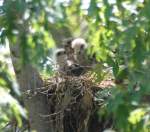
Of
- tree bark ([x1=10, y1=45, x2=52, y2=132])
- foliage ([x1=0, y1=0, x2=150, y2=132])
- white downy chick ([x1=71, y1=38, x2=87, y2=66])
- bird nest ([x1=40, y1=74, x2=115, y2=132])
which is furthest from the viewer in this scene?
bird nest ([x1=40, y1=74, x2=115, y2=132])

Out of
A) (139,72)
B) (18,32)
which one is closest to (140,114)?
(139,72)

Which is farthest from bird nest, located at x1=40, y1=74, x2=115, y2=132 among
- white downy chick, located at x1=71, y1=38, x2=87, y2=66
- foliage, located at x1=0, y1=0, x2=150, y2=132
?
foliage, located at x1=0, y1=0, x2=150, y2=132

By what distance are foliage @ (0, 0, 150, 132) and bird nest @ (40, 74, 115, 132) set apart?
8.35 ft

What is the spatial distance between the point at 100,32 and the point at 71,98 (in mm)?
2719

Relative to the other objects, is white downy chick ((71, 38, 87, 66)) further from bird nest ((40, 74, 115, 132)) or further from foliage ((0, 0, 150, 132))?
foliage ((0, 0, 150, 132))

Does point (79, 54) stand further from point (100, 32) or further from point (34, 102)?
point (100, 32)

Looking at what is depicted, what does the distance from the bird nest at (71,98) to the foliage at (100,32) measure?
100 inches

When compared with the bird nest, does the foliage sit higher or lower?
higher

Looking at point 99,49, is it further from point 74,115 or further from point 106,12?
point 74,115

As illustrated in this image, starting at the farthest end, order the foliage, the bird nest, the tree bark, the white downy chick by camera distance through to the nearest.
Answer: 1. the bird nest
2. the tree bark
3. the white downy chick
4. the foliage

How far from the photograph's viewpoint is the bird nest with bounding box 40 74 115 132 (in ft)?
17.7

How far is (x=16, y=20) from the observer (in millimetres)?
2232

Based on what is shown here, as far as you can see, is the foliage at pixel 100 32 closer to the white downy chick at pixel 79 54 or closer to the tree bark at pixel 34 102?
the white downy chick at pixel 79 54

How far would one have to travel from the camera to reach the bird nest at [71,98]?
5.41 m
